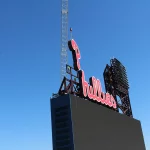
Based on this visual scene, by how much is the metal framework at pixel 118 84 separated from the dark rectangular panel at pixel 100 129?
14.2 m

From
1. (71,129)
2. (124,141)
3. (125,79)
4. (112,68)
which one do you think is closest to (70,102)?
(71,129)

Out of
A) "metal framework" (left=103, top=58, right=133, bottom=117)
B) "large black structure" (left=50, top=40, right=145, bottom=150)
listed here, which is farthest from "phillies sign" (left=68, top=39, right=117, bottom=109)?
"metal framework" (left=103, top=58, right=133, bottom=117)

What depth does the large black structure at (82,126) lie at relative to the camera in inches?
2068

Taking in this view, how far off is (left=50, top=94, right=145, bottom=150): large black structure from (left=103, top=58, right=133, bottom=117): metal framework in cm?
2358

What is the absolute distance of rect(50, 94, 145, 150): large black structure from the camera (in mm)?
52531

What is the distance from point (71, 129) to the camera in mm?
52094

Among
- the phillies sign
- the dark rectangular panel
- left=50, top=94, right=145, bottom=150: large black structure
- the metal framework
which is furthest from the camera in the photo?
the metal framework

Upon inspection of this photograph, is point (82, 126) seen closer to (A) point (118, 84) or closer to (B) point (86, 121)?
(B) point (86, 121)

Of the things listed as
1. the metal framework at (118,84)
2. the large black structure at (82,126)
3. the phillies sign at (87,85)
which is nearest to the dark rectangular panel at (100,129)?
the large black structure at (82,126)

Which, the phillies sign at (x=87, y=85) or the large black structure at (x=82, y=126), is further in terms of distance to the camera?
the phillies sign at (x=87, y=85)

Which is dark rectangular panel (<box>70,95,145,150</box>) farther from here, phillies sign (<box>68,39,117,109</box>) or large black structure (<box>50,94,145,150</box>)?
phillies sign (<box>68,39,117,109</box>)

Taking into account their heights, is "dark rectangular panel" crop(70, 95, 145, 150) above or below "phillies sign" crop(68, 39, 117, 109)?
below

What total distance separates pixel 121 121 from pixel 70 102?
25.7 metres

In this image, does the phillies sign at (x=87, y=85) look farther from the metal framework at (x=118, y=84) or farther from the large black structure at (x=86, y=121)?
the metal framework at (x=118, y=84)
